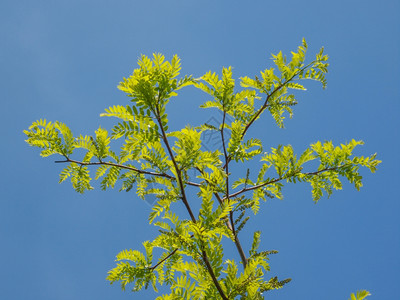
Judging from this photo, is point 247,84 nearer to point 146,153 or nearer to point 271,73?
point 271,73

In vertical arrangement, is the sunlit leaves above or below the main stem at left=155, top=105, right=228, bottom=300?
below

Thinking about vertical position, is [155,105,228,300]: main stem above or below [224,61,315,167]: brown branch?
below

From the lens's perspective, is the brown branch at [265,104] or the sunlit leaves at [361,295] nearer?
the sunlit leaves at [361,295]

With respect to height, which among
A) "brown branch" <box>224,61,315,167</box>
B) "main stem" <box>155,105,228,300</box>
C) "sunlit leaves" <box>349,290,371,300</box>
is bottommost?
"sunlit leaves" <box>349,290,371,300</box>

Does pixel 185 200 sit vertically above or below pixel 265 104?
below

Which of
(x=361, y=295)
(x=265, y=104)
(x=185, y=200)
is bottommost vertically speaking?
(x=361, y=295)

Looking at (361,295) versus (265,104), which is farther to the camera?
(265,104)

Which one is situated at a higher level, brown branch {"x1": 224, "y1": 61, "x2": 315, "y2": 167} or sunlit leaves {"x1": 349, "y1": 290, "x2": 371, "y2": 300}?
brown branch {"x1": 224, "y1": 61, "x2": 315, "y2": 167}

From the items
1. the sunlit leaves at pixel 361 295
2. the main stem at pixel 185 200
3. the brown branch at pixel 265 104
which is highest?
the brown branch at pixel 265 104

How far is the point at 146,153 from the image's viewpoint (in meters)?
2.54

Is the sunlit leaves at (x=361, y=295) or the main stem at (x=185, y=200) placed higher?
the main stem at (x=185, y=200)

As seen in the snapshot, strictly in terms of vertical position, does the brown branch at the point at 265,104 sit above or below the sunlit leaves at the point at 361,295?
above

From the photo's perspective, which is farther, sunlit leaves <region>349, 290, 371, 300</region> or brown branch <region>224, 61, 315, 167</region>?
brown branch <region>224, 61, 315, 167</region>

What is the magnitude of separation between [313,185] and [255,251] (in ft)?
2.80
